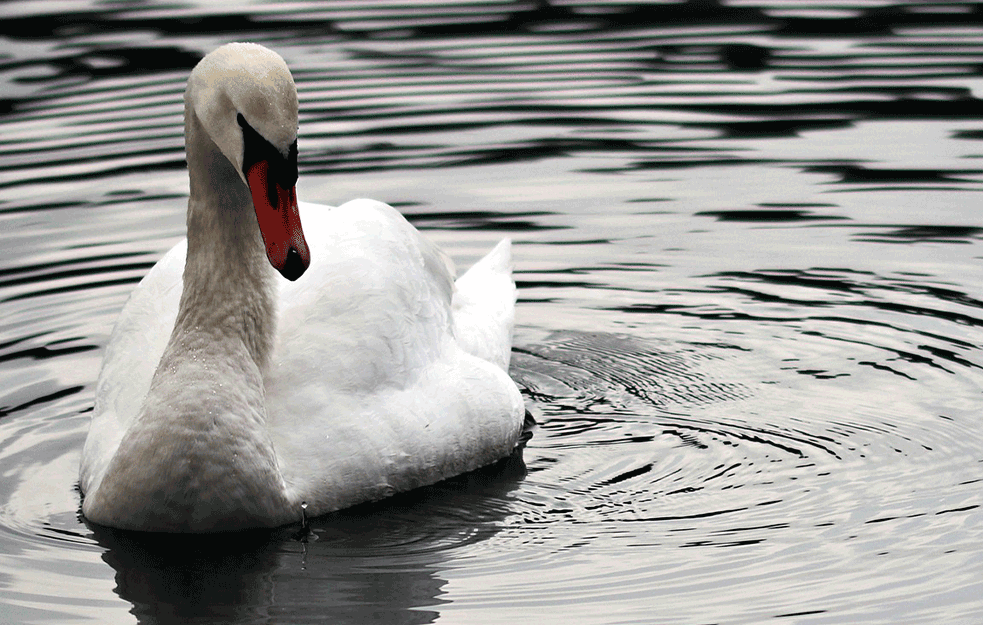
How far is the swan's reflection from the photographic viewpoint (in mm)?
7074

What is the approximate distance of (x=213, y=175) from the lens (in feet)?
25.6

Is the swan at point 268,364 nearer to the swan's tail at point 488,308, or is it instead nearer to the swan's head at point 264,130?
the swan's head at point 264,130

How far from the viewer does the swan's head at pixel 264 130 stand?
7.16 metres

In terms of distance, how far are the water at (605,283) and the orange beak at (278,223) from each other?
1307mm

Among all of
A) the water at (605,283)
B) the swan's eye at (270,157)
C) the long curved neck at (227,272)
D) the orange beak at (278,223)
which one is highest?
the swan's eye at (270,157)

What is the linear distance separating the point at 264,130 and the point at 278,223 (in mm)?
384

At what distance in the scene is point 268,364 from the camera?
821cm

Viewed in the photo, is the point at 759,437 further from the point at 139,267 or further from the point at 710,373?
the point at 139,267

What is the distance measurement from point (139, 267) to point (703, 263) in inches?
148

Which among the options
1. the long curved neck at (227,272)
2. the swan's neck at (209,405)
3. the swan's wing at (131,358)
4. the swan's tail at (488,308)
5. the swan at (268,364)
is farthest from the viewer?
the swan's tail at (488,308)

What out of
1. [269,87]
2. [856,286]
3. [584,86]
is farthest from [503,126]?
[269,87]

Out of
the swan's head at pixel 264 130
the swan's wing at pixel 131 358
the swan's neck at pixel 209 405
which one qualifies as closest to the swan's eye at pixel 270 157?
the swan's head at pixel 264 130

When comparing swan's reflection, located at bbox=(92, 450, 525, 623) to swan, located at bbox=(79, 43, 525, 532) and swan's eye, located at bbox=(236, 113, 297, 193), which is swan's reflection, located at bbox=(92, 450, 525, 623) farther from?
swan's eye, located at bbox=(236, 113, 297, 193)

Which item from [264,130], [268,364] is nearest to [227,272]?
[268,364]
